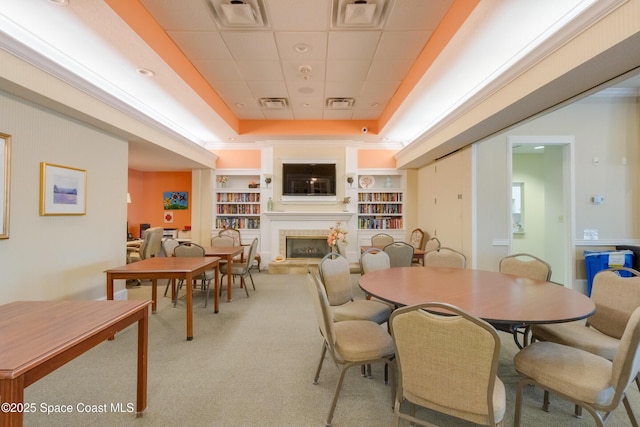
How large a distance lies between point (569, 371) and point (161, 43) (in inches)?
169

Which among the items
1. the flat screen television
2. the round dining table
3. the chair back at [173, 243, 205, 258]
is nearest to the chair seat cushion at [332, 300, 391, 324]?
the round dining table

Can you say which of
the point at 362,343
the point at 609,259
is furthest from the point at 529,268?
the point at 609,259

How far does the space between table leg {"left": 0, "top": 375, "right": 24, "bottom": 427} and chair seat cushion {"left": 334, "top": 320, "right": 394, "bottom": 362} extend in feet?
4.84

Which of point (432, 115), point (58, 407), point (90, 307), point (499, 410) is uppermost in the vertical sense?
point (432, 115)

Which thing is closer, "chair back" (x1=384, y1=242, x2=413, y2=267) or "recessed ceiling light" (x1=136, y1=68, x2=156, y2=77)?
"recessed ceiling light" (x1=136, y1=68, x2=156, y2=77)

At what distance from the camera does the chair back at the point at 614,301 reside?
1862mm

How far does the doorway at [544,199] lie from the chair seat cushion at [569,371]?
293 cm

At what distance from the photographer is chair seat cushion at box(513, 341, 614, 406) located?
53.7 inches

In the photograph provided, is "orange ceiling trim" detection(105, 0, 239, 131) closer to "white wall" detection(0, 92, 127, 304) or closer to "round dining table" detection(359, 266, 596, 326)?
"white wall" detection(0, 92, 127, 304)

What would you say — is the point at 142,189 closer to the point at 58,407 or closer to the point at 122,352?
the point at 122,352

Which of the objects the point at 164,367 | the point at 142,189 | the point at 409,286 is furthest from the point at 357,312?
the point at 142,189

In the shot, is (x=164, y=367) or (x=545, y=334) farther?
(x=164, y=367)

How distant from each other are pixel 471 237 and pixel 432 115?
7.14 ft

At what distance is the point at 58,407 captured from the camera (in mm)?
1854
